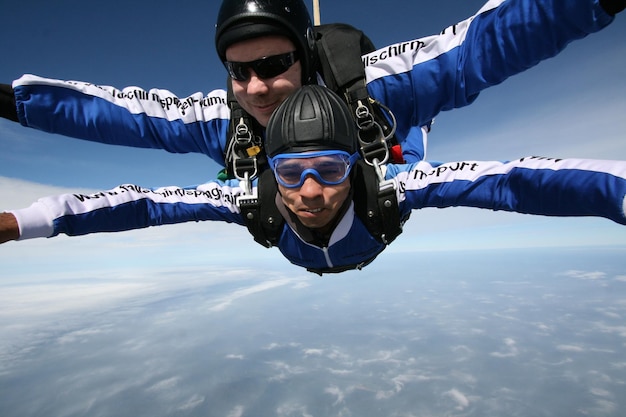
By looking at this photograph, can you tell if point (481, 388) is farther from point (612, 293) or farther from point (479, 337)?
point (612, 293)

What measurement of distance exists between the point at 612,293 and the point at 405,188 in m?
209

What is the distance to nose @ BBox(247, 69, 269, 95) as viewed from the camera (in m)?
2.12

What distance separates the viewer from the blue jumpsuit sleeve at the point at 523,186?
1.27m

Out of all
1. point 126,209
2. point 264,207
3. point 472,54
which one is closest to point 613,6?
point 472,54

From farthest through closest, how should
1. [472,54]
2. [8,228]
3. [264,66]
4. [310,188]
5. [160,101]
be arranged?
[160,101] < [264,66] < [310,188] < [472,54] < [8,228]

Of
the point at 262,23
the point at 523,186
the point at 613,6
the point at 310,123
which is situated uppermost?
the point at 262,23

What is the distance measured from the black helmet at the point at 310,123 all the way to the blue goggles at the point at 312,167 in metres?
0.05

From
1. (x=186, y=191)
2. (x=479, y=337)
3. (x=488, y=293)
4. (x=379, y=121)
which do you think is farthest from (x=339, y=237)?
(x=488, y=293)

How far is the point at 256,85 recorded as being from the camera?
2.12 metres

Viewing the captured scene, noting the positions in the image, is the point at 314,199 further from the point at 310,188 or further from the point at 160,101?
the point at 160,101

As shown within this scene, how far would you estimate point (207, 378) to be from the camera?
94.8m

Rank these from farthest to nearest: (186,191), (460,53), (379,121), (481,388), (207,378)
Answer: (207,378), (481,388), (186,191), (379,121), (460,53)

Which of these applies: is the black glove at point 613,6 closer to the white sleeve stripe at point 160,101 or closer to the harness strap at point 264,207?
the harness strap at point 264,207

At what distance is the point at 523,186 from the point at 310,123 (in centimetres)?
125
